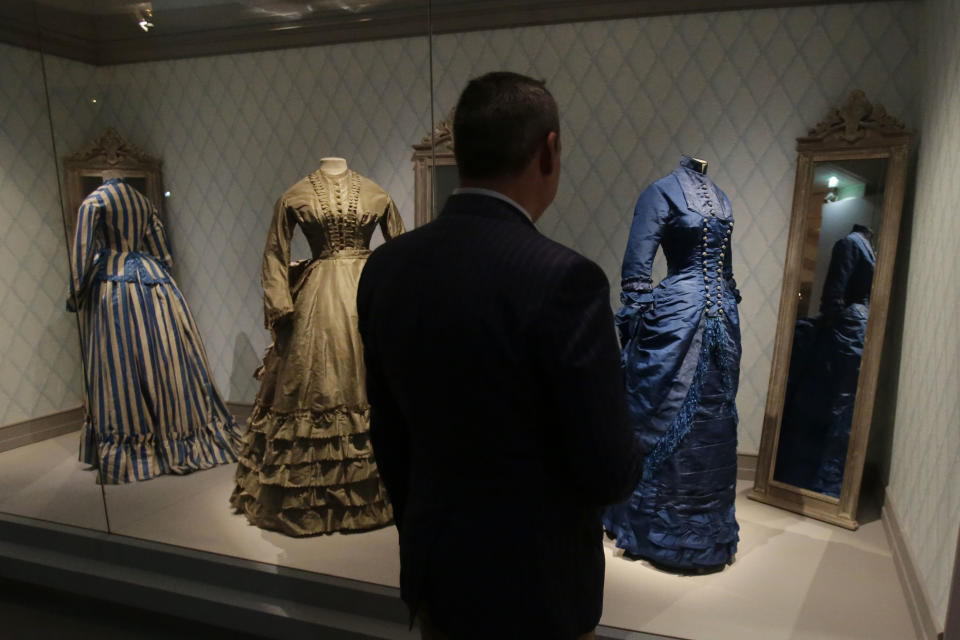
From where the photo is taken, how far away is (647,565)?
7.06ft

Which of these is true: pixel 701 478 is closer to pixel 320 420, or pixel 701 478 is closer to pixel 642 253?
pixel 642 253

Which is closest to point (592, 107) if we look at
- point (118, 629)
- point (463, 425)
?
point (463, 425)

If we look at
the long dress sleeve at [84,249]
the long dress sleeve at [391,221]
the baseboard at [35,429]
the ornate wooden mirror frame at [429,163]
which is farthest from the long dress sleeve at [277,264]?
the baseboard at [35,429]

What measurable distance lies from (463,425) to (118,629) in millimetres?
2167

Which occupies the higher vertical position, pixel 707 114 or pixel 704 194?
pixel 707 114

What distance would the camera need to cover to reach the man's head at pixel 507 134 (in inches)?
33.9

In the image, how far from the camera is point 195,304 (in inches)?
105

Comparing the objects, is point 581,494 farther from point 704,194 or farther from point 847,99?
point 847,99

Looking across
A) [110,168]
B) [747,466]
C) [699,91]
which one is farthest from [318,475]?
[699,91]

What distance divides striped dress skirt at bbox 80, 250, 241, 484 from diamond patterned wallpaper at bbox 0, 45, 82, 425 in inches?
4.2

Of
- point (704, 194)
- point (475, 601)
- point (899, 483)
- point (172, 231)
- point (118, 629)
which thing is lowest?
point (118, 629)

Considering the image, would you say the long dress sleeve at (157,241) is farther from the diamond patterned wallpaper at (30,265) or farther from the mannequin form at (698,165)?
the mannequin form at (698,165)

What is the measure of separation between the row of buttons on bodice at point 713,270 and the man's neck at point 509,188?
1306mm

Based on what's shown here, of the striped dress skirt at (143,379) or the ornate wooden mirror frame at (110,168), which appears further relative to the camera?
the striped dress skirt at (143,379)
